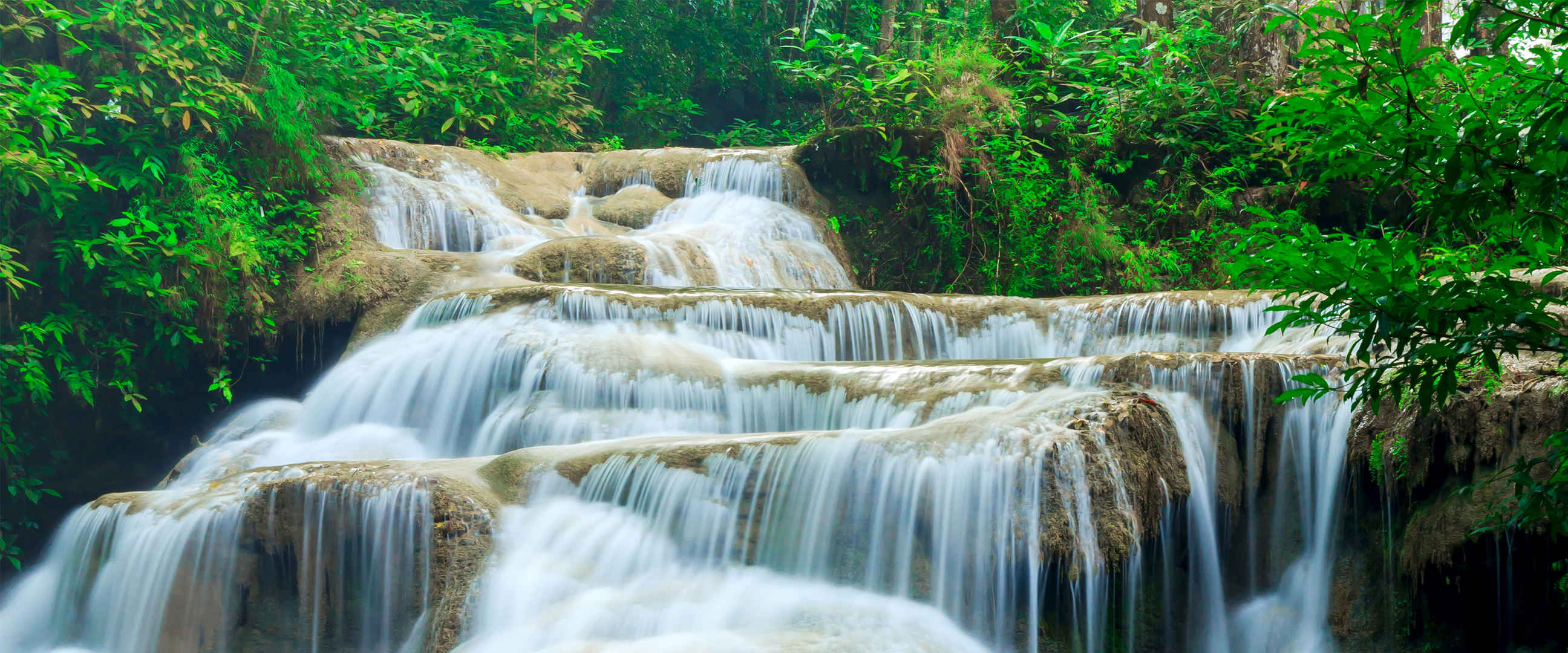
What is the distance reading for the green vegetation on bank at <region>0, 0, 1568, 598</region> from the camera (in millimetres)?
2293

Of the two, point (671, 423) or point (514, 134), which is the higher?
point (514, 134)

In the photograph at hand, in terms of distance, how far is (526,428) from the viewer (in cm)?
628

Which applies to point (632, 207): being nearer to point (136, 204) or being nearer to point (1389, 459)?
point (136, 204)

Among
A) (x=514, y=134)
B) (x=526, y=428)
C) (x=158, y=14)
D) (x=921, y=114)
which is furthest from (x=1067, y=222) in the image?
(x=158, y=14)

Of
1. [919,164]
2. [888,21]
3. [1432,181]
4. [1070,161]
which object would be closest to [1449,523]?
[1432,181]

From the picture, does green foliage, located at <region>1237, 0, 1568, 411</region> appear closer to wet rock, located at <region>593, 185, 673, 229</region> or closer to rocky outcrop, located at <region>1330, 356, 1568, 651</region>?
rocky outcrop, located at <region>1330, 356, 1568, 651</region>

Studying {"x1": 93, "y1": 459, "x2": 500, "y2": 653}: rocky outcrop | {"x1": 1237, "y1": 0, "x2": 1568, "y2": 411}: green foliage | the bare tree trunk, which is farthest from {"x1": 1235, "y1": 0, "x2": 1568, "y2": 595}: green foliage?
the bare tree trunk

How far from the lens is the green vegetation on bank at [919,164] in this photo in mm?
2293

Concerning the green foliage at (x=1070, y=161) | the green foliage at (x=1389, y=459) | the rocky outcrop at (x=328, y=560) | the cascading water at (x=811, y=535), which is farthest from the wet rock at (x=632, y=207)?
the green foliage at (x=1389, y=459)

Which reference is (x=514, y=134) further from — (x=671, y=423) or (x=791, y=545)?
(x=791, y=545)

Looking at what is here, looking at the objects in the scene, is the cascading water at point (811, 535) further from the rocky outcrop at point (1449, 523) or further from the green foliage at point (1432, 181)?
the green foliage at point (1432, 181)

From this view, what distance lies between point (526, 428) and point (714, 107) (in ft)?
42.8

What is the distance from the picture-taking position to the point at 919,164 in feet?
35.7

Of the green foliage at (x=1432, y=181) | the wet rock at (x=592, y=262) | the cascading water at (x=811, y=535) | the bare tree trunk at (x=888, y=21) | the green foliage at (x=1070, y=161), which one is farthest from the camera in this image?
the bare tree trunk at (x=888, y=21)
